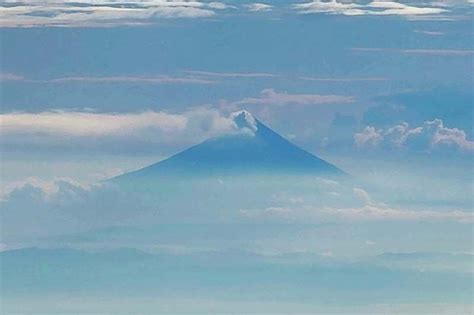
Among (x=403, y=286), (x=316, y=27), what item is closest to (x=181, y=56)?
(x=316, y=27)

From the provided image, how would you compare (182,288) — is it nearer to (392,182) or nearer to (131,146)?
(131,146)

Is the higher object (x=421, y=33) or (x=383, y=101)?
(x=421, y=33)

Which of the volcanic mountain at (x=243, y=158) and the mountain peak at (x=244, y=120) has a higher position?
the mountain peak at (x=244, y=120)

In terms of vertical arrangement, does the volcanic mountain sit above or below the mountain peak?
below

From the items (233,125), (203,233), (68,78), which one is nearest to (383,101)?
(233,125)

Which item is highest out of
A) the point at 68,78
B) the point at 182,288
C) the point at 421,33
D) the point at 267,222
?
the point at 421,33
